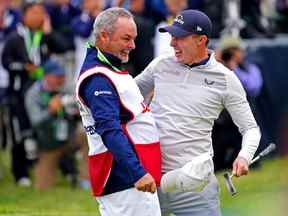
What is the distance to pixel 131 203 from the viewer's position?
736 centimetres

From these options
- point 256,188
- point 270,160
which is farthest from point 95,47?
point 270,160

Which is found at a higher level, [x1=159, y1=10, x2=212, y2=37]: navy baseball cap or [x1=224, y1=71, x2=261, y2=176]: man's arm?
[x1=159, y1=10, x2=212, y2=37]: navy baseball cap

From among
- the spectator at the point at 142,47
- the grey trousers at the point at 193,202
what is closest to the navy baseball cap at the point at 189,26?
the grey trousers at the point at 193,202

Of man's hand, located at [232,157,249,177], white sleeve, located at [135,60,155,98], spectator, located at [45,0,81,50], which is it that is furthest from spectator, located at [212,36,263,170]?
man's hand, located at [232,157,249,177]

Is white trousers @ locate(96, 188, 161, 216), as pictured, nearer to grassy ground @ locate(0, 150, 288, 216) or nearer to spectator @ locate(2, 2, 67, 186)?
grassy ground @ locate(0, 150, 288, 216)

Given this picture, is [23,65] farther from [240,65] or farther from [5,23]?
[240,65]

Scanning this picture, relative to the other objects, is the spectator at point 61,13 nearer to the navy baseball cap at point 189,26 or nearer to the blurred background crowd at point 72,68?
the blurred background crowd at point 72,68

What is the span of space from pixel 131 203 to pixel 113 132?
19.9 inches

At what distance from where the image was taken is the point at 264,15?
18.5m

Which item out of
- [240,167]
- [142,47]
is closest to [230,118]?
[142,47]

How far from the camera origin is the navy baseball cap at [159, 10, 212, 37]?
7.84m

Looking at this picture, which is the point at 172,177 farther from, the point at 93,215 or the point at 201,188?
the point at 93,215

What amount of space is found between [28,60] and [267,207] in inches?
170

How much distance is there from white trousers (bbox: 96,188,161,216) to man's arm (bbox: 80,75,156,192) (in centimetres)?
20
